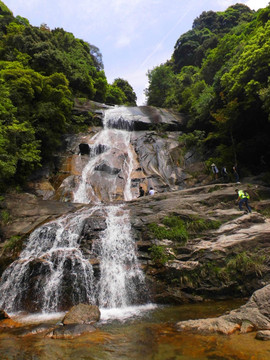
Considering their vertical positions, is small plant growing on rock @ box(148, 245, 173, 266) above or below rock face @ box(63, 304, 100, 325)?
above

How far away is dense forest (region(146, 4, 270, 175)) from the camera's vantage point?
15602 mm

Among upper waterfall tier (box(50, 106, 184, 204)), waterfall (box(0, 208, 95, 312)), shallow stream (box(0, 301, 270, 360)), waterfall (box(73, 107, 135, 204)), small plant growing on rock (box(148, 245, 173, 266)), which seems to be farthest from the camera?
upper waterfall tier (box(50, 106, 184, 204))

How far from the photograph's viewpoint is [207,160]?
21.9 metres

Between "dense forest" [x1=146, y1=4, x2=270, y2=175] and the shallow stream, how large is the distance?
12801 mm

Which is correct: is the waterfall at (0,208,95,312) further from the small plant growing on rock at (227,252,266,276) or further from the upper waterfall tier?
the upper waterfall tier

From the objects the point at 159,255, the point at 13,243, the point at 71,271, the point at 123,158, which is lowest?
Answer: the point at 71,271

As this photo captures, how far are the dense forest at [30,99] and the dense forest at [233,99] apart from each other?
12.8m

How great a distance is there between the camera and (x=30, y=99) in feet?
62.7

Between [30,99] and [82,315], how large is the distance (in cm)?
1759

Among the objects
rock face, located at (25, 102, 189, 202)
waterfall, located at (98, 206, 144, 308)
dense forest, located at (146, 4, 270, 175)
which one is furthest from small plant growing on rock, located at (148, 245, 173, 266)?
dense forest, located at (146, 4, 270, 175)

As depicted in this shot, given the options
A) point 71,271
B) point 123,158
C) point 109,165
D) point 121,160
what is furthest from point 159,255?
point 123,158

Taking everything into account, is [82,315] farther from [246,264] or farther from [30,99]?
[30,99]

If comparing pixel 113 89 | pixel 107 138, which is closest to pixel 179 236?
pixel 107 138

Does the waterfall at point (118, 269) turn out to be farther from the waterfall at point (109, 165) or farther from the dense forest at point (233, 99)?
the dense forest at point (233, 99)
